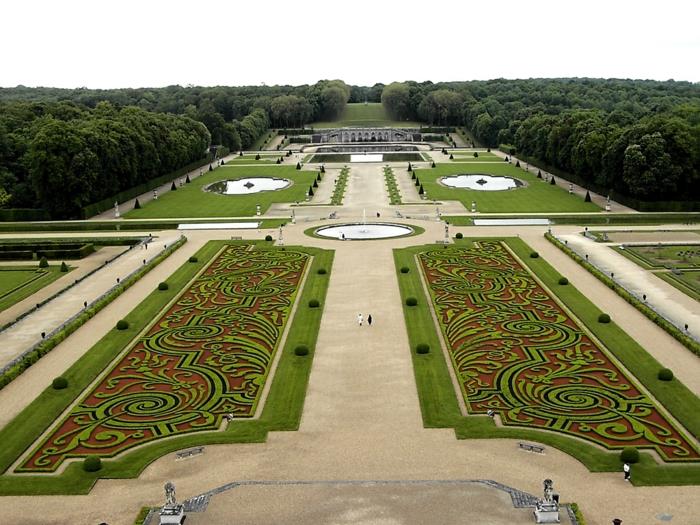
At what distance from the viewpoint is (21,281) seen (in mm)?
51812

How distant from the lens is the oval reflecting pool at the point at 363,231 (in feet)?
210

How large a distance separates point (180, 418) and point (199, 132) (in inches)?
3807

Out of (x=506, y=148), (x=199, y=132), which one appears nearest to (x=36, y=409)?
(x=199, y=132)

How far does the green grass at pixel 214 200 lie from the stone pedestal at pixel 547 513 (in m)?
58.2

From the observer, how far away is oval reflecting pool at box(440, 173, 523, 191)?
9275 cm

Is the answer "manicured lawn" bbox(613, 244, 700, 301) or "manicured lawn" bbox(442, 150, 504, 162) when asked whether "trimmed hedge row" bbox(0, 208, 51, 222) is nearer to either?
"manicured lawn" bbox(613, 244, 700, 301)

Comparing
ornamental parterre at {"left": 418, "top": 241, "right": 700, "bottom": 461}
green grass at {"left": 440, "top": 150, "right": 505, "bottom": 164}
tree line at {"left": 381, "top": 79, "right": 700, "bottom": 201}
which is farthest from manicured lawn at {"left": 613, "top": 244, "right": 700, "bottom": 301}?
green grass at {"left": 440, "top": 150, "right": 505, "bottom": 164}

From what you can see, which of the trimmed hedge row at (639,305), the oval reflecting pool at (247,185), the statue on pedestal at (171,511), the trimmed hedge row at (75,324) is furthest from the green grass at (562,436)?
the oval reflecting pool at (247,185)

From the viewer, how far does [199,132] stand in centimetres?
11981

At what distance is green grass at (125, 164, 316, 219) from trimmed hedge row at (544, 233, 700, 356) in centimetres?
3526

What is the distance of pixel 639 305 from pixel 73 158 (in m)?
57.4

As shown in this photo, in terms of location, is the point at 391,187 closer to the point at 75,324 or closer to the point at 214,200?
the point at 214,200

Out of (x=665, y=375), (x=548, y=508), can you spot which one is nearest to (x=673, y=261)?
(x=665, y=375)

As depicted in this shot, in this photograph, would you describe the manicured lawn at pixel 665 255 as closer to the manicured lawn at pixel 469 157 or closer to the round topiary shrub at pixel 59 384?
the round topiary shrub at pixel 59 384
